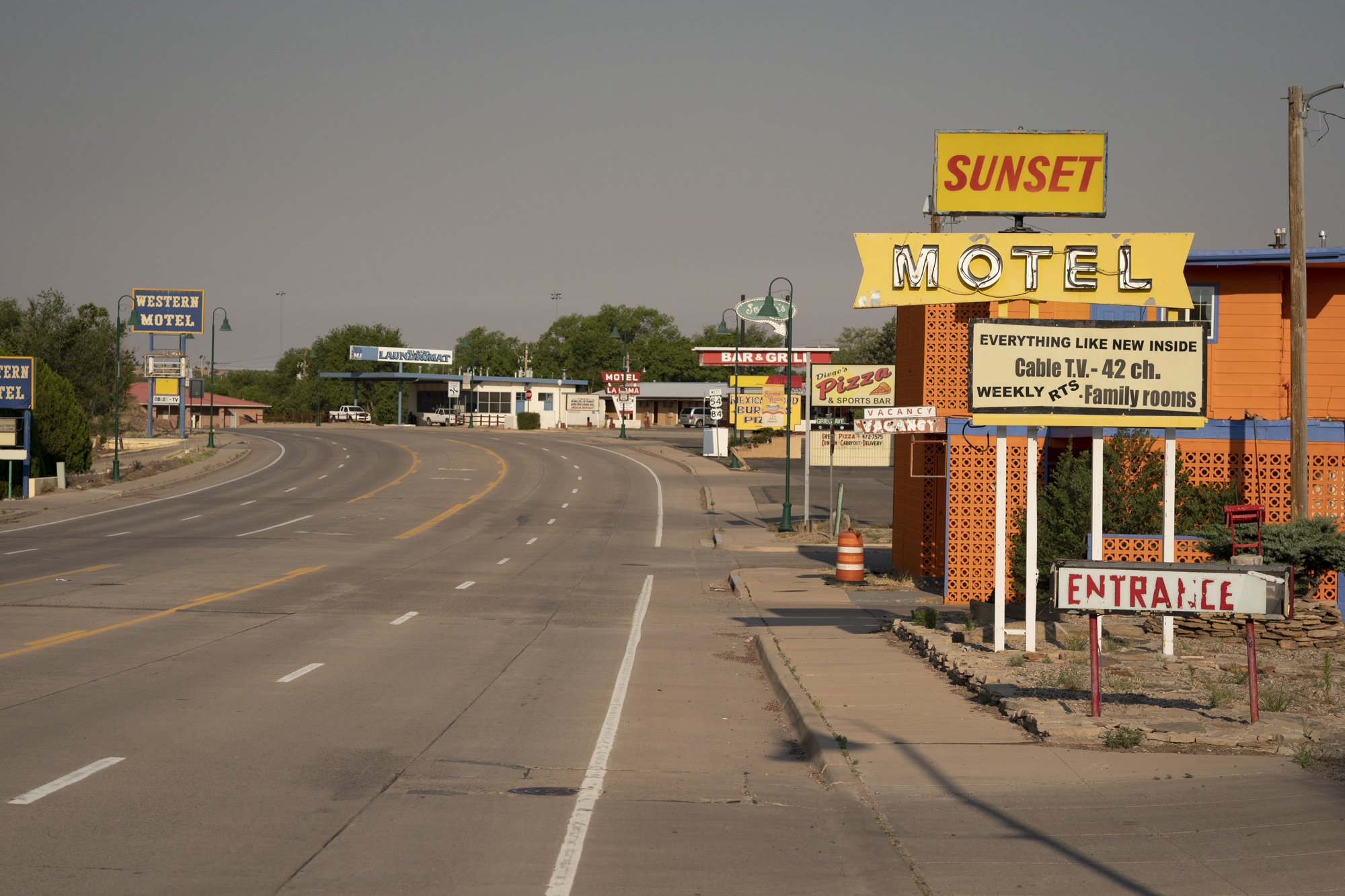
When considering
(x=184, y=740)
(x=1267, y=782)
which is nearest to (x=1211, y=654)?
(x=1267, y=782)

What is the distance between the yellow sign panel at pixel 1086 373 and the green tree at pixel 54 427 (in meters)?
46.3

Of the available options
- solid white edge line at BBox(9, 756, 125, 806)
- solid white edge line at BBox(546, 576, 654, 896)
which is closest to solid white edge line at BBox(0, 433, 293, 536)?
solid white edge line at BBox(546, 576, 654, 896)

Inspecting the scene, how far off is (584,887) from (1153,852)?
10.8 ft

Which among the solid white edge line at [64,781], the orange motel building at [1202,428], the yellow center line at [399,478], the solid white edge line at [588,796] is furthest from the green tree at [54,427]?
the solid white edge line at [64,781]

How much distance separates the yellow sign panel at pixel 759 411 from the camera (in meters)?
63.5

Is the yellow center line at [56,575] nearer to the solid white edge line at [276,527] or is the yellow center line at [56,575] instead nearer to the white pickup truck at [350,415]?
the solid white edge line at [276,527]

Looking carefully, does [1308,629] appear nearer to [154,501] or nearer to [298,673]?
[298,673]

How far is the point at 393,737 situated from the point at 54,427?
48.7 metres

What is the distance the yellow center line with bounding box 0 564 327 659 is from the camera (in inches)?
591

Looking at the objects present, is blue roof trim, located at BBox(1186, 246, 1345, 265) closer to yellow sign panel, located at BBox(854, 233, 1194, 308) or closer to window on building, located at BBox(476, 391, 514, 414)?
yellow sign panel, located at BBox(854, 233, 1194, 308)

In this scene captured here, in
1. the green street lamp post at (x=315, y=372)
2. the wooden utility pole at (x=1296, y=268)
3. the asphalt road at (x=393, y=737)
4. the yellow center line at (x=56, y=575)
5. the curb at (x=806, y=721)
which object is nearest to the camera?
the asphalt road at (x=393, y=737)

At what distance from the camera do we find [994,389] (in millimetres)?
13445

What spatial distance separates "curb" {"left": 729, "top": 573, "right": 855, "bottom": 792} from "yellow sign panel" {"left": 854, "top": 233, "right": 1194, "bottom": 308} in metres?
4.66

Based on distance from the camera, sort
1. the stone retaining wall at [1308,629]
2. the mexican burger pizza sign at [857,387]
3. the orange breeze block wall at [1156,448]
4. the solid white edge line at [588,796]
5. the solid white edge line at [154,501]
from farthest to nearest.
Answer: the mexican burger pizza sign at [857,387], the solid white edge line at [154,501], the orange breeze block wall at [1156,448], the stone retaining wall at [1308,629], the solid white edge line at [588,796]
